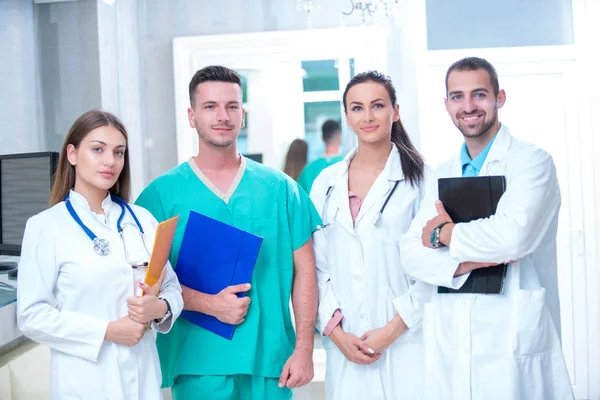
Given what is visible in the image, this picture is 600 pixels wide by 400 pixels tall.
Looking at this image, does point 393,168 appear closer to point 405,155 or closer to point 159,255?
point 405,155

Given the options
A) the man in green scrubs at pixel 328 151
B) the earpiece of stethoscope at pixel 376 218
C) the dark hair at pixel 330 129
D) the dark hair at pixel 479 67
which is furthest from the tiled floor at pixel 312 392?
the dark hair at pixel 479 67

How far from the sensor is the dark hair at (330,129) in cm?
360

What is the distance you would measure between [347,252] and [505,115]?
2213 mm

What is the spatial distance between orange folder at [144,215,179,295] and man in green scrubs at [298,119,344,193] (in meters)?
2.08

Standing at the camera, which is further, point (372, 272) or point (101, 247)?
point (372, 272)

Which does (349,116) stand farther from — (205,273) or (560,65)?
(560,65)

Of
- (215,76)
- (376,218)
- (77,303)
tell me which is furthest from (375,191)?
(77,303)

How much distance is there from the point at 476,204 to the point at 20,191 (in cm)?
178

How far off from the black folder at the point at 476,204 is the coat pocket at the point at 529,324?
66 mm

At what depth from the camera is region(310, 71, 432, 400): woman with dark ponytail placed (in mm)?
1952

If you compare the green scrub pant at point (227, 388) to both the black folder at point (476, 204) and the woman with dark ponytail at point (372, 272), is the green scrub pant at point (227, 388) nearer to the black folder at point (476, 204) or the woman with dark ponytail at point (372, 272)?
the woman with dark ponytail at point (372, 272)

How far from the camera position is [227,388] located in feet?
6.14

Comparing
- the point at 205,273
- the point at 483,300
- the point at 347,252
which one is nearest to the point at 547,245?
the point at 483,300

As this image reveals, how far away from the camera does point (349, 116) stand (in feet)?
6.79
